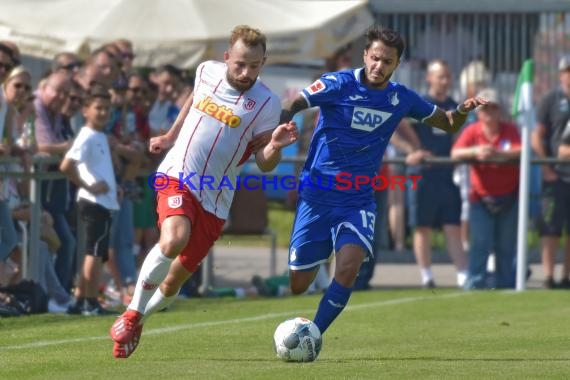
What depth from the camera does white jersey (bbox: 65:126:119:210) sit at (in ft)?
45.9

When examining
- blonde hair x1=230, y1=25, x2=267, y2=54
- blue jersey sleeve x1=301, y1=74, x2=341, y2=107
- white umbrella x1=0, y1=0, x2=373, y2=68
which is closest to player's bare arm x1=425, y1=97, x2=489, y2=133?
blue jersey sleeve x1=301, y1=74, x2=341, y2=107

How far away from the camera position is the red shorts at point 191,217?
33.6 feet

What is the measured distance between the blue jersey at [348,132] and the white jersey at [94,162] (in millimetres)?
3490

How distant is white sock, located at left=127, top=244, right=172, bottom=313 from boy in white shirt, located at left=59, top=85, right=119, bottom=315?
3.65m

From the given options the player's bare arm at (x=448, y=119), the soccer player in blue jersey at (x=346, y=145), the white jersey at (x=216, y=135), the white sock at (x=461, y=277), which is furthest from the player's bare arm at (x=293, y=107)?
the white sock at (x=461, y=277)

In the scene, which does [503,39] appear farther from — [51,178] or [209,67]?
[209,67]

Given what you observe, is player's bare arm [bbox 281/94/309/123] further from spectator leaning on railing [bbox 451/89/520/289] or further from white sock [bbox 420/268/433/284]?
white sock [bbox 420/268/433/284]

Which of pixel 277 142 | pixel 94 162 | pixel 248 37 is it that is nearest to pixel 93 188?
pixel 94 162

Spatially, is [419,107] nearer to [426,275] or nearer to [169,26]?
[426,275]

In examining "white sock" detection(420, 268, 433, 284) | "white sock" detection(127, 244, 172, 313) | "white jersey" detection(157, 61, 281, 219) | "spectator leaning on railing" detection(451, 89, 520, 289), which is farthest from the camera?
"white sock" detection(420, 268, 433, 284)

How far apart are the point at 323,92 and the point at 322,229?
0.96 meters

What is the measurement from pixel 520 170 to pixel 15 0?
6.40 metres

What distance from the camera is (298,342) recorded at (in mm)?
9945

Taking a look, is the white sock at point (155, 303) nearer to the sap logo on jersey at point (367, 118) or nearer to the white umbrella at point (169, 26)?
the sap logo on jersey at point (367, 118)
